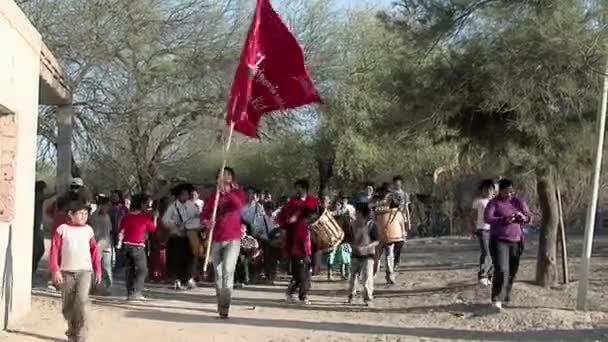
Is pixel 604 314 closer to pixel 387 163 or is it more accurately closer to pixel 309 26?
pixel 309 26

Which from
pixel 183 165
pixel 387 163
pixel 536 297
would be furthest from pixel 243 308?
pixel 387 163

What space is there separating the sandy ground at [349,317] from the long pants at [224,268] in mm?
298

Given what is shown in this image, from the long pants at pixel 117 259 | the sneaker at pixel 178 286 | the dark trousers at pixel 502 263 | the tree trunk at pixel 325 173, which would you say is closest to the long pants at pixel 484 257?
the dark trousers at pixel 502 263

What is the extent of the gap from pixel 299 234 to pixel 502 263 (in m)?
2.91

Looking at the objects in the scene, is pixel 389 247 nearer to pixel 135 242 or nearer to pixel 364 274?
pixel 364 274

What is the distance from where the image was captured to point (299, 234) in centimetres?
1310

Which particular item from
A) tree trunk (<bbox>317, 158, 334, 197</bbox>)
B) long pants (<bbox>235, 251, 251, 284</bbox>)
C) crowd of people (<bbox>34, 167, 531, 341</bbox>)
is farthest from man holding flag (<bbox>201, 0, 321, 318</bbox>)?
tree trunk (<bbox>317, 158, 334, 197</bbox>)

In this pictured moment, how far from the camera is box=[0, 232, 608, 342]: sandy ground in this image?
34.0 feet

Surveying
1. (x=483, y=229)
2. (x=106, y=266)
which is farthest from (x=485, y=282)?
(x=106, y=266)

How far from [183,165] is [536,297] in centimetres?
1904

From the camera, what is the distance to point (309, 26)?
2606 centimetres

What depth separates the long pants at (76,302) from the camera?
9.31 meters

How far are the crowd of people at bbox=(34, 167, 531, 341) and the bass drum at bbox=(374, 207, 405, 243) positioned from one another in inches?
1.8

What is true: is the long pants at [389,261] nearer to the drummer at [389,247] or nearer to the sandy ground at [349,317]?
the drummer at [389,247]
